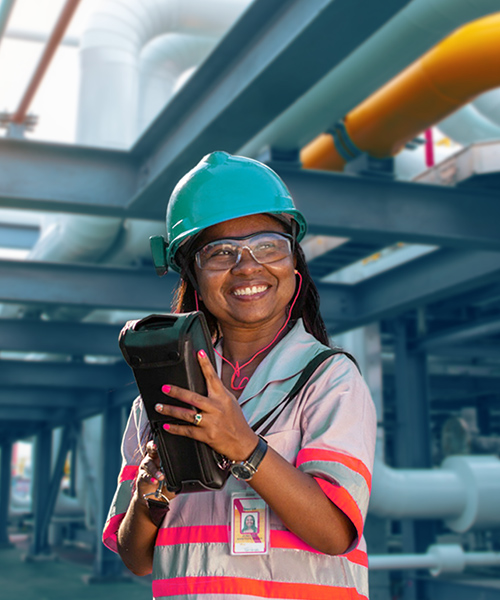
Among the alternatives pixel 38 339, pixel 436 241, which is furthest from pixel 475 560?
pixel 38 339

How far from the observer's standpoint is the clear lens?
1.37 metres

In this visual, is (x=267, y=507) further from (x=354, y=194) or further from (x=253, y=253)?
(x=354, y=194)

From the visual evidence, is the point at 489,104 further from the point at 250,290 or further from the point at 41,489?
the point at 41,489

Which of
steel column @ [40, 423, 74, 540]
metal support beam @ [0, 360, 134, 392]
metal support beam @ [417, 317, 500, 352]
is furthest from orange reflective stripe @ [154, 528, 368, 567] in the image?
steel column @ [40, 423, 74, 540]

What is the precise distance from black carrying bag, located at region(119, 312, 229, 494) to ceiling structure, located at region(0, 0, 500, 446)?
1817 mm

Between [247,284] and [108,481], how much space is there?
1095cm

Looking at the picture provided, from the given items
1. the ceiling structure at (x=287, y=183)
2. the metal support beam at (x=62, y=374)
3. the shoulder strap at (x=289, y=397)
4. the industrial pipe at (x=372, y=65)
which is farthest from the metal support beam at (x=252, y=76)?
the metal support beam at (x=62, y=374)

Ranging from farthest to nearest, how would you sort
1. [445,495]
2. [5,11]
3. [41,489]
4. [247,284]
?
[41,489]
[445,495]
[5,11]
[247,284]

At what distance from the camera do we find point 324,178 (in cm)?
463

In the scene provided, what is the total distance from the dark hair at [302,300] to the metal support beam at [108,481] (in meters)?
10.3

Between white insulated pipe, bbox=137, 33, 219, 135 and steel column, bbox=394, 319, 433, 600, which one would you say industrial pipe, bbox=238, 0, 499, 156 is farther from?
steel column, bbox=394, 319, 433, 600

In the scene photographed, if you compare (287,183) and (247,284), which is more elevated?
(287,183)

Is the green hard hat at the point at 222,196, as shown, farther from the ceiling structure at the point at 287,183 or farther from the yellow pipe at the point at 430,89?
the yellow pipe at the point at 430,89

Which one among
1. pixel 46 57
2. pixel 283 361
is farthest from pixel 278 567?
pixel 46 57
